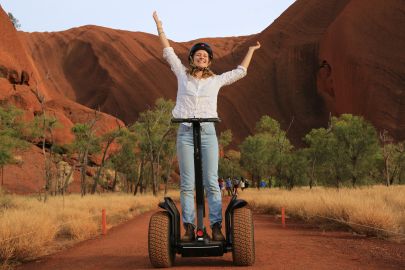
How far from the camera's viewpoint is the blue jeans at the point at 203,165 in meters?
6.14

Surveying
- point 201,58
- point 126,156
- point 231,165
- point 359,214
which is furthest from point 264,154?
point 201,58

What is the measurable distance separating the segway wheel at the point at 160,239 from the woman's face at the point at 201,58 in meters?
1.97

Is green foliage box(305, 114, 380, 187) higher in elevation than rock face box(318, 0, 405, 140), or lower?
lower

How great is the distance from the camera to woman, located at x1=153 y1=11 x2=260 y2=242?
616 cm

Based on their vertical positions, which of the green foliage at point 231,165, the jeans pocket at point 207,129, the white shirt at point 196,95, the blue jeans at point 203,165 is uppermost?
the white shirt at point 196,95

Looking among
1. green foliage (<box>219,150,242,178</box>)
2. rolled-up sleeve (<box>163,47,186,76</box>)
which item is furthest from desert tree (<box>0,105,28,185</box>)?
green foliage (<box>219,150,242,178</box>)

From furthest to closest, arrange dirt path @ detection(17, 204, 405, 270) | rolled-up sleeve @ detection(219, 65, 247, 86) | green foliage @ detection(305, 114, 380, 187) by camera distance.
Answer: green foliage @ detection(305, 114, 380, 187)
dirt path @ detection(17, 204, 405, 270)
rolled-up sleeve @ detection(219, 65, 247, 86)

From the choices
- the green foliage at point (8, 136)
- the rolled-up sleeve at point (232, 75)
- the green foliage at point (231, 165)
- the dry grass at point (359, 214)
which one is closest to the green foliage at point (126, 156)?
the green foliage at point (8, 136)

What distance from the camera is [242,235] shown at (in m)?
5.94

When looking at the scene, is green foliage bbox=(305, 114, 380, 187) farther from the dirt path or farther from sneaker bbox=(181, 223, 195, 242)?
sneaker bbox=(181, 223, 195, 242)

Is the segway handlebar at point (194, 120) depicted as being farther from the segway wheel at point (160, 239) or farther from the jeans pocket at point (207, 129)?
the segway wheel at point (160, 239)

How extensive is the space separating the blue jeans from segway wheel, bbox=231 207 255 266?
1.05 ft

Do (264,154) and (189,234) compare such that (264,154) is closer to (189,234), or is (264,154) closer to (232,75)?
(232,75)

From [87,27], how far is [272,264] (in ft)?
431
